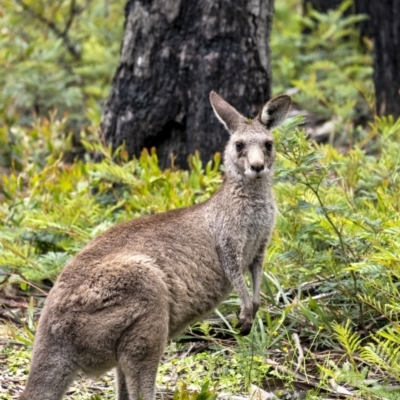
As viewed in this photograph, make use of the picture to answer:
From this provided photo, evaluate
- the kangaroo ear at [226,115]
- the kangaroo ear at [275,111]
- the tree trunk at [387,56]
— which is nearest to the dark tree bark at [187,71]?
the tree trunk at [387,56]

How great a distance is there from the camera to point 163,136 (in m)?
7.10

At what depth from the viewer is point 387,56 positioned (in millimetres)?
8312

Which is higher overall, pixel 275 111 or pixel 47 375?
pixel 275 111

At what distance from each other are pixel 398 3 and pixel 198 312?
15.6 feet

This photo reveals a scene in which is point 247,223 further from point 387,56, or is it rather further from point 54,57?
point 54,57

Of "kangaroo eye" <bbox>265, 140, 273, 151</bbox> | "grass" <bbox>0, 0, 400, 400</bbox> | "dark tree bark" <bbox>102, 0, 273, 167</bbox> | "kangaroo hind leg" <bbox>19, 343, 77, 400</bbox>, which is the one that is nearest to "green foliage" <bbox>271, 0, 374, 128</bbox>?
"dark tree bark" <bbox>102, 0, 273, 167</bbox>

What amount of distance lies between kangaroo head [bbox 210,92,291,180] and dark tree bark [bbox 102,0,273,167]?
6.13ft

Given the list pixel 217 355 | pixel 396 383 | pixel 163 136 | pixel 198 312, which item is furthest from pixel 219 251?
pixel 163 136

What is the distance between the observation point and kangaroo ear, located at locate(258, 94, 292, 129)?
4871 mm

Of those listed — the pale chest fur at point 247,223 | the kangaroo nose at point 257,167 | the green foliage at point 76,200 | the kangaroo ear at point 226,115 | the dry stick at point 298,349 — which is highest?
the kangaroo ear at point 226,115

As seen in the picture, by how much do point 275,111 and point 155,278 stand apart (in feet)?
4.27

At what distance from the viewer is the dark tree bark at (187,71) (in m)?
6.91

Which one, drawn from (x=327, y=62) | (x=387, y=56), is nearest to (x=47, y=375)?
(x=387, y=56)

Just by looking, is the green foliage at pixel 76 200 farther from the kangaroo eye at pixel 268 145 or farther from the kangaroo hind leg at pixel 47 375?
the kangaroo hind leg at pixel 47 375
